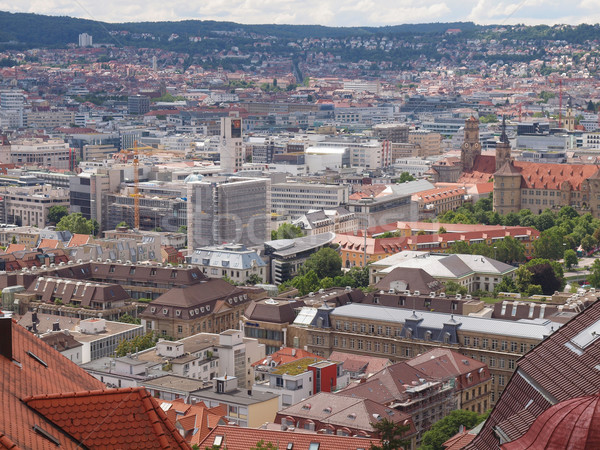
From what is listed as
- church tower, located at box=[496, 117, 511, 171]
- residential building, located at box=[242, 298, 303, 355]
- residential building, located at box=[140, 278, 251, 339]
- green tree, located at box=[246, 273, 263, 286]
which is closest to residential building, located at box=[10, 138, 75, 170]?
church tower, located at box=[496, 117, 511, 171]

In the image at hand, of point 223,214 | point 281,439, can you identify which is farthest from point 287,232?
point 281,439

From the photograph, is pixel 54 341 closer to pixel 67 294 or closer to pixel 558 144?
pixel 67 294

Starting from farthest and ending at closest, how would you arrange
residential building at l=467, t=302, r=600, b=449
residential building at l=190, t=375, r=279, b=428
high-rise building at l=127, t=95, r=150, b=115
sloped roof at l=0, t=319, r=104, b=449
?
high-rise building at l=127, t=95, r=150, b=115, residential building at l=190, t=375, r=279, b=428, residential building at l=467, t=302, r=600, b=449, sloped roof at l=0, t=319, r=104, b=449

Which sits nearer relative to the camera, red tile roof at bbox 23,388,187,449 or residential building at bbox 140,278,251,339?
red tile roof at bbox 23,388,187,449

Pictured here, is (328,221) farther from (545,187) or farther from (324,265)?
(545,187)

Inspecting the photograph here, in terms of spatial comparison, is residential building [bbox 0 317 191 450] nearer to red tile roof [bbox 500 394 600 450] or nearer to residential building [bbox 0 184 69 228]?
red tile roof [bbox 500 394 600 450]

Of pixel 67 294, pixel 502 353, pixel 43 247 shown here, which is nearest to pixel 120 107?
pixel 43 247

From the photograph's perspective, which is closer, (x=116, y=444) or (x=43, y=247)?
(x=116, y=444)
